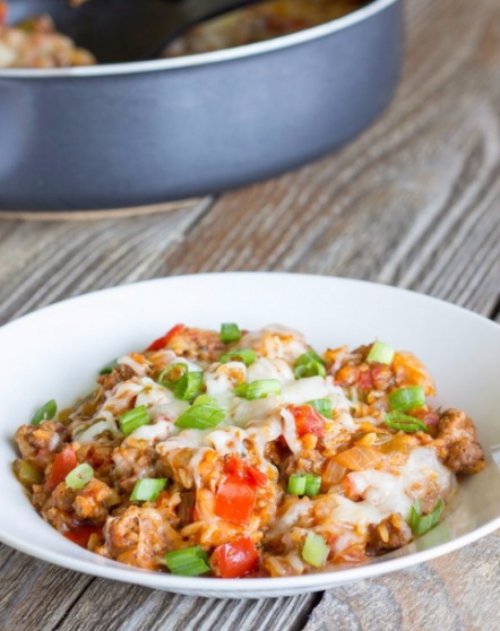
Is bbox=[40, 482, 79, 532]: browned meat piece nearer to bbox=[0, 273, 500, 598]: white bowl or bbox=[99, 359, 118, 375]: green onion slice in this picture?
bbox=[0, 273, 500, 598]: white bowl

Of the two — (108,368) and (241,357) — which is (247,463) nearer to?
(241,357)

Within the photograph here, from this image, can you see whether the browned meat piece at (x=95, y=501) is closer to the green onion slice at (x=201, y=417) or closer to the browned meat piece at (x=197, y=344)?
the green onion slice at (x=201, y=417)

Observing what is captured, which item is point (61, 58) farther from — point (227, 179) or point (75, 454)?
point (75, 454)

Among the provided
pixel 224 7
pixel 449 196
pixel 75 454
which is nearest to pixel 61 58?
pixel 224 7

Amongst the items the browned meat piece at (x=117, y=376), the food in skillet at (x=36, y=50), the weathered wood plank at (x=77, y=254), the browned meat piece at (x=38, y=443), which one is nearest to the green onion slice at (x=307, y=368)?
the browned meat piece at (x=117, y=376)

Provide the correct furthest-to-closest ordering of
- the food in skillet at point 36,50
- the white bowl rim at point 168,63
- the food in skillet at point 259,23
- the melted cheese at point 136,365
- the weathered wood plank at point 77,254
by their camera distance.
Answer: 1. the food in skillet at point 259,23
2. the food in skillet at point 36,50
3. the weathered wood plank at point 77,254
4. the white bowl rim at point 168,63
5. the melted cheese at point 136,365

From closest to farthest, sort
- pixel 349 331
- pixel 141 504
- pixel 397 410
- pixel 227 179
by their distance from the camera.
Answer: pixel 141 504 < pixel 397 410 < pixel 349 331 < pixel 227 179

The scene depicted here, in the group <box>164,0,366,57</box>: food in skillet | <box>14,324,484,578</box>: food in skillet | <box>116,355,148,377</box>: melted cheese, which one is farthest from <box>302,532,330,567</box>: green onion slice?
<box>164,0,366,57</box>: food in skillet

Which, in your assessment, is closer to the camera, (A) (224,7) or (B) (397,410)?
(B) (397,410)

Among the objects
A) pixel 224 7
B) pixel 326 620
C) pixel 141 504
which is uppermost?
pixel 224 7
